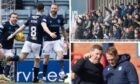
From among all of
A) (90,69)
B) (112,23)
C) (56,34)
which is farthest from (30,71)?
(90,69)

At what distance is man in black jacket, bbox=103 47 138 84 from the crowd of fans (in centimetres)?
348

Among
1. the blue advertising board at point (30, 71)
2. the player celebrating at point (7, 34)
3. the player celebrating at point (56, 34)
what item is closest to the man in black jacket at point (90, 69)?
the player celebrating at point (56, 34)

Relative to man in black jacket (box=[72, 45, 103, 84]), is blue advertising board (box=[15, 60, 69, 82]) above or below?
below

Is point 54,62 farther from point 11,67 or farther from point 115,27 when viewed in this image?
point 115,27

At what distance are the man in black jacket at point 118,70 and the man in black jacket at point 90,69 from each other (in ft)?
0.33

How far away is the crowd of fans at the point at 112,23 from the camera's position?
1038 centimetres

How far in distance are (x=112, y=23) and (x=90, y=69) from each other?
5208 millimetres

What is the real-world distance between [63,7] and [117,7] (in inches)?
161

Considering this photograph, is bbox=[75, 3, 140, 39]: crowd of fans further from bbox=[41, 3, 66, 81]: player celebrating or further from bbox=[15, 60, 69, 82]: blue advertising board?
bbox=[15, 60, 69, 82]: blue advertising board

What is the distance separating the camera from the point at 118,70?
20.5 feet

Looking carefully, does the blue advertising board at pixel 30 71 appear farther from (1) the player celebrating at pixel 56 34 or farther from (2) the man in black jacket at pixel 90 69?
(2) the man in black jacket at pixel 90 69

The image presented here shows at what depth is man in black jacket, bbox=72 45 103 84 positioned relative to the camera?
19.9ft

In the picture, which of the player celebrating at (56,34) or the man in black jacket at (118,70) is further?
the player celebrating at (56,34)

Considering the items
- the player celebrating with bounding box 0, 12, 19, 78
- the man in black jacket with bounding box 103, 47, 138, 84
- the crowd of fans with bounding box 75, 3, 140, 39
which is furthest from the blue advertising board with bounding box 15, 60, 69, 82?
the man in black jacket with bounding box 103, 47, 138, 84
